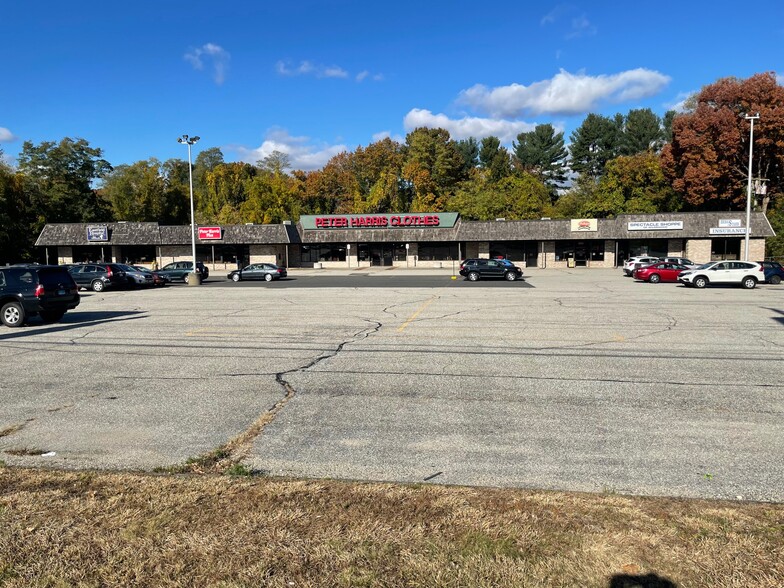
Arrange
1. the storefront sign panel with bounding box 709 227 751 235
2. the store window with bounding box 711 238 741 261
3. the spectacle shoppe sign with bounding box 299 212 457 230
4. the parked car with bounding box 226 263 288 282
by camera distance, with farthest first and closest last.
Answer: the spectacle shoppe sign with bounding box 299 212 457 230 → the store window with bounding box 711 238 741 261 → the storefront sign panel with bounding box 709 227 751 235 → the parked car with bounding box 226 263 288 282

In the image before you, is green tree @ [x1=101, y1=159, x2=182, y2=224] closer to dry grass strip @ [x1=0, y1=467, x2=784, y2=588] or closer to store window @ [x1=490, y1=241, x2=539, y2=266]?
store window @ [x1=490, y1=241, x2=539, y2=266]

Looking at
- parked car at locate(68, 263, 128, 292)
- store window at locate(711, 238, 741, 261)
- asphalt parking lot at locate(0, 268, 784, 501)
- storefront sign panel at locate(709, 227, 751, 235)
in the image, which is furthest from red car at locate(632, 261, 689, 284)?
parked car at locate(68, 263, 128, 292)

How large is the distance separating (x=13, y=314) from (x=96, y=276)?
663 inches

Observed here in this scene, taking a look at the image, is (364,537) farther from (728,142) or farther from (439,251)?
(728,142)

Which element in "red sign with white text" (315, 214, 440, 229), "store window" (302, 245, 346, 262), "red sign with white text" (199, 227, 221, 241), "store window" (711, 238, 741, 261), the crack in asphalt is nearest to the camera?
the crack in asphalt

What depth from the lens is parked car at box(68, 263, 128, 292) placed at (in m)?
32.3

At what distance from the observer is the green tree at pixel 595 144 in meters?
91.4

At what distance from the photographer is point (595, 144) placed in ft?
309

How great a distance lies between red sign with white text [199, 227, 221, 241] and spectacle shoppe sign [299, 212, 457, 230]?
8.69 metres

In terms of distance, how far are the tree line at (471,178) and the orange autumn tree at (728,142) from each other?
0.40ft

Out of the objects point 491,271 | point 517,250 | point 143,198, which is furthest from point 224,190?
point 491,271

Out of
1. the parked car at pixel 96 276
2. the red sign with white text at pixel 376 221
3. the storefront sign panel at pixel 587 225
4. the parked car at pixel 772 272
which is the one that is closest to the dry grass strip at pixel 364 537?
the parked car at pixel 96 276

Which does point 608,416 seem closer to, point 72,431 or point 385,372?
point 385,372

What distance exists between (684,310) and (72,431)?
1905 centimetres
